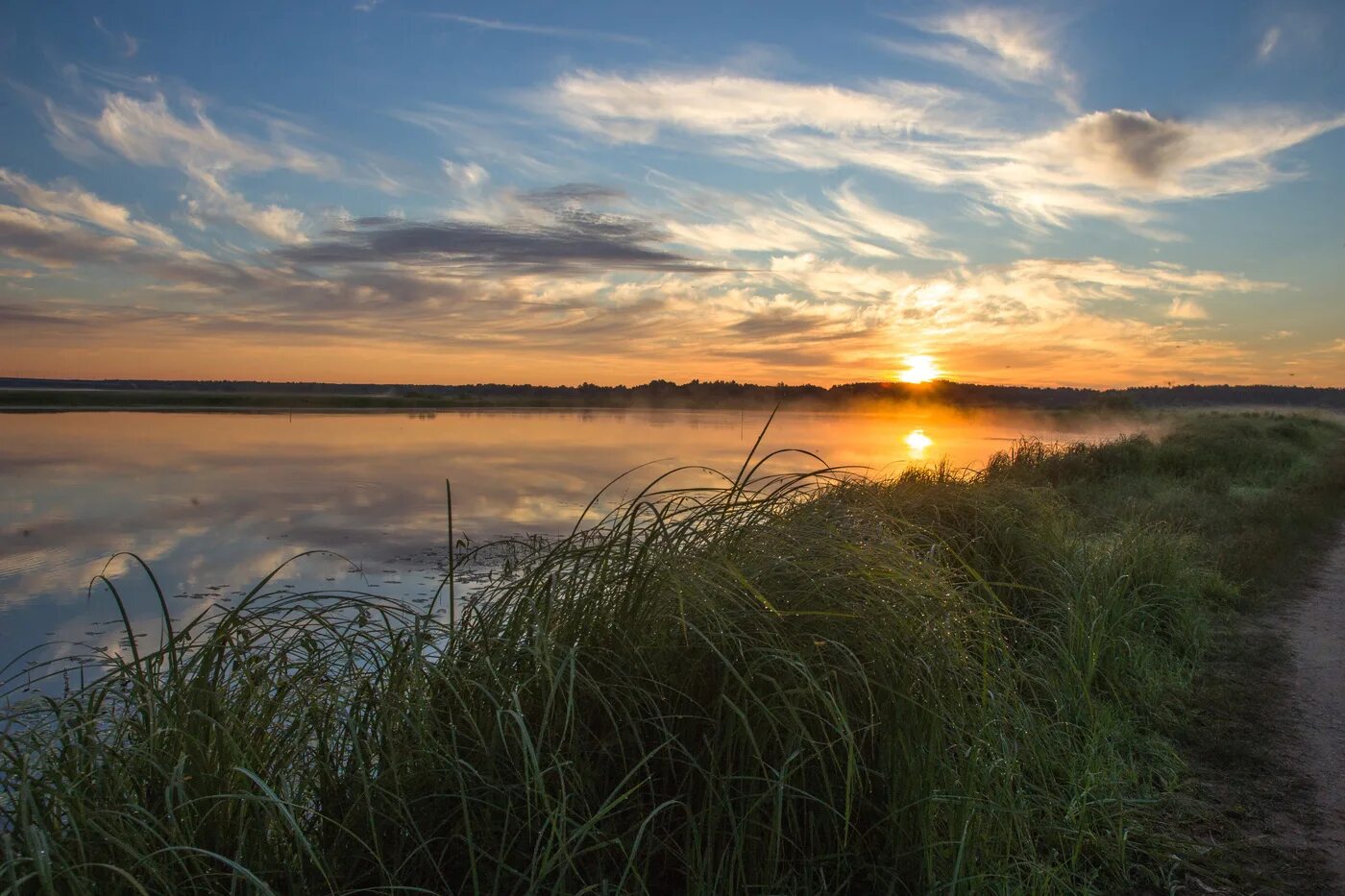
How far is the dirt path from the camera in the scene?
13.3 feet

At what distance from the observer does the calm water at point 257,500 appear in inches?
355

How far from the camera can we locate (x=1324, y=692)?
19.1 feet

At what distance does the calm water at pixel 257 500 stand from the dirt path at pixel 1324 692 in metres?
4.67

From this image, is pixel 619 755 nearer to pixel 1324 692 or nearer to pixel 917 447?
pixel 1324 692

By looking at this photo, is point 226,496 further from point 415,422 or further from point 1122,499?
point 415,422

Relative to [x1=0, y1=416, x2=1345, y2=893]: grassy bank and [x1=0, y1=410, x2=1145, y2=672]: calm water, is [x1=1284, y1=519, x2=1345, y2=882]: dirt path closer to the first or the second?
[x1=0, y1=416, x2=1345, y2=893]: grassy bank

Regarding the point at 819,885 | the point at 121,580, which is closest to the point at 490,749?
the point at 819,885

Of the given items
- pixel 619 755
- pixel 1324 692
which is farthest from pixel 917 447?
pixel 619 755

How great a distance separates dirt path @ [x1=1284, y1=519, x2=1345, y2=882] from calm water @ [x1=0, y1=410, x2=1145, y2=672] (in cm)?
467

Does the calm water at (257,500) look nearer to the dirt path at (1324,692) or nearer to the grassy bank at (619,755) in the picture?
the grassy bank at (619,755)

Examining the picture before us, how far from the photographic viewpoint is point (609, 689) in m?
2.97

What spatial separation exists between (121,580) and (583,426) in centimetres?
3482

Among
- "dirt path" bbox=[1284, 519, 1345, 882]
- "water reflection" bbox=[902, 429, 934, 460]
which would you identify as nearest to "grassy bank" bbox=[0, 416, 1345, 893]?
"dirt path" bbox=[1284, 519, 1345, 882]

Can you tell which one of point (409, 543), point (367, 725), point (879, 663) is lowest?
point (409, 543)
